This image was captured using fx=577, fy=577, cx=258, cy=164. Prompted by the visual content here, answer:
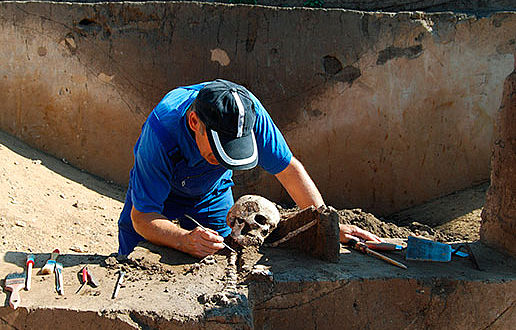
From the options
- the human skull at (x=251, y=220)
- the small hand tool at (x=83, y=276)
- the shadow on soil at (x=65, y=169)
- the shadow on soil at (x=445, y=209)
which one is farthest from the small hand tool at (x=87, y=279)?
the shadow on soil at (x=445, y=209)

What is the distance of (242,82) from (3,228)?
222 centimetres

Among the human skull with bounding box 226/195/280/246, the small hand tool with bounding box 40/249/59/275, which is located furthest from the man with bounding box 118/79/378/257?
the small hand tool with bounding box 40/249/59/275

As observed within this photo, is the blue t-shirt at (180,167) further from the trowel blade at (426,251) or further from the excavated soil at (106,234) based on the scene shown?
the trowel blade at (426,251)

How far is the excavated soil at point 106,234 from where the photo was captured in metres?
2.34

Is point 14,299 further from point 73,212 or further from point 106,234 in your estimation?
point 73,212

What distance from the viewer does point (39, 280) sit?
2488 millimetres

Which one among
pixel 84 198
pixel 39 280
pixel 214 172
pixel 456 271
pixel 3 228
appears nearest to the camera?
pixel 39 280

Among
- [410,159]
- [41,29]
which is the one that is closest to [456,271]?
[410,159]

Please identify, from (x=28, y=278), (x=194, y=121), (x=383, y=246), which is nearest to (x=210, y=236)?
(x=194, y=121)

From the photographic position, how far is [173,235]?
2.61 meters

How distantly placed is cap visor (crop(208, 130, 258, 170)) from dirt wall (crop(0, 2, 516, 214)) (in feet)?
8.53

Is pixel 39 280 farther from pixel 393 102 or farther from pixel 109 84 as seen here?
pixel 393 102

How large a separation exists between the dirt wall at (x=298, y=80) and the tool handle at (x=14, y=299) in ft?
9.41

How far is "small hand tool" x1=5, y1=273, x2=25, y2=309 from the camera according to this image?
2.28m
